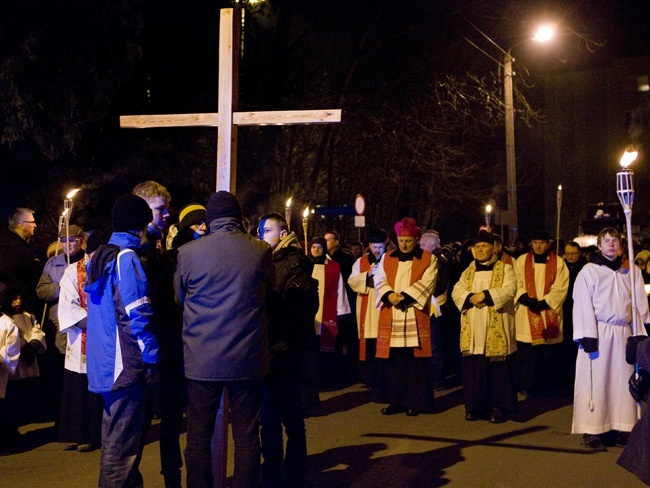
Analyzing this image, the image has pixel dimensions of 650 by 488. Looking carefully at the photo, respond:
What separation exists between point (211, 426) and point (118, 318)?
90 centimetres

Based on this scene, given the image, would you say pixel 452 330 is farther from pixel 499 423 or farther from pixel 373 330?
pixel 499 423

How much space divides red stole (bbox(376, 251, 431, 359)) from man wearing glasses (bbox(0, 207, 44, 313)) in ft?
12.7

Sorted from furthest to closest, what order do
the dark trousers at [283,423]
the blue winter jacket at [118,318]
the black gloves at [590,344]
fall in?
the black gloves at [590,344] < the dark trousers at [283,423] < the blue winter jacket at [118,318]

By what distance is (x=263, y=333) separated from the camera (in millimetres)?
5711

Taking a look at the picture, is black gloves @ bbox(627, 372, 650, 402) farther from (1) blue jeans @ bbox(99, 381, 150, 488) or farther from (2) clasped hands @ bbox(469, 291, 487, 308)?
(2) clasped hands @ bbox(469, 291, 487, 308)

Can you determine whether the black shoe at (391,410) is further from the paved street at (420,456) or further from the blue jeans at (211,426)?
the blue jeans at (211,426)

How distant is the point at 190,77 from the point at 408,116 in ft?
27.2

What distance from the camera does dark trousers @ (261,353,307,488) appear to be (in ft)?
21.2

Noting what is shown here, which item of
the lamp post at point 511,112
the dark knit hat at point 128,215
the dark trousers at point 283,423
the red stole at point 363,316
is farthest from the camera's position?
the lamp post at point 511,112

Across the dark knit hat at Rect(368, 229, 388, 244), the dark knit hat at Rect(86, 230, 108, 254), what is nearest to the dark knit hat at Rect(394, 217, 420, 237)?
the dark knit hat at Rect(368, 229, 388, 244)

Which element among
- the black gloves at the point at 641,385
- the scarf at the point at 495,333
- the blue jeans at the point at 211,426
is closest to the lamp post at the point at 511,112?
the scarf at the point at 495,333

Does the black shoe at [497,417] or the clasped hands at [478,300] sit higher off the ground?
the clasped hands at [478,300]

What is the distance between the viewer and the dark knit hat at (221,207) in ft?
18.7

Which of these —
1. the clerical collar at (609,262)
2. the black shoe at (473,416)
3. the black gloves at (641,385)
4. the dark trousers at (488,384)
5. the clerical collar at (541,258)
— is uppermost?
the clerical collar at (541,258)
